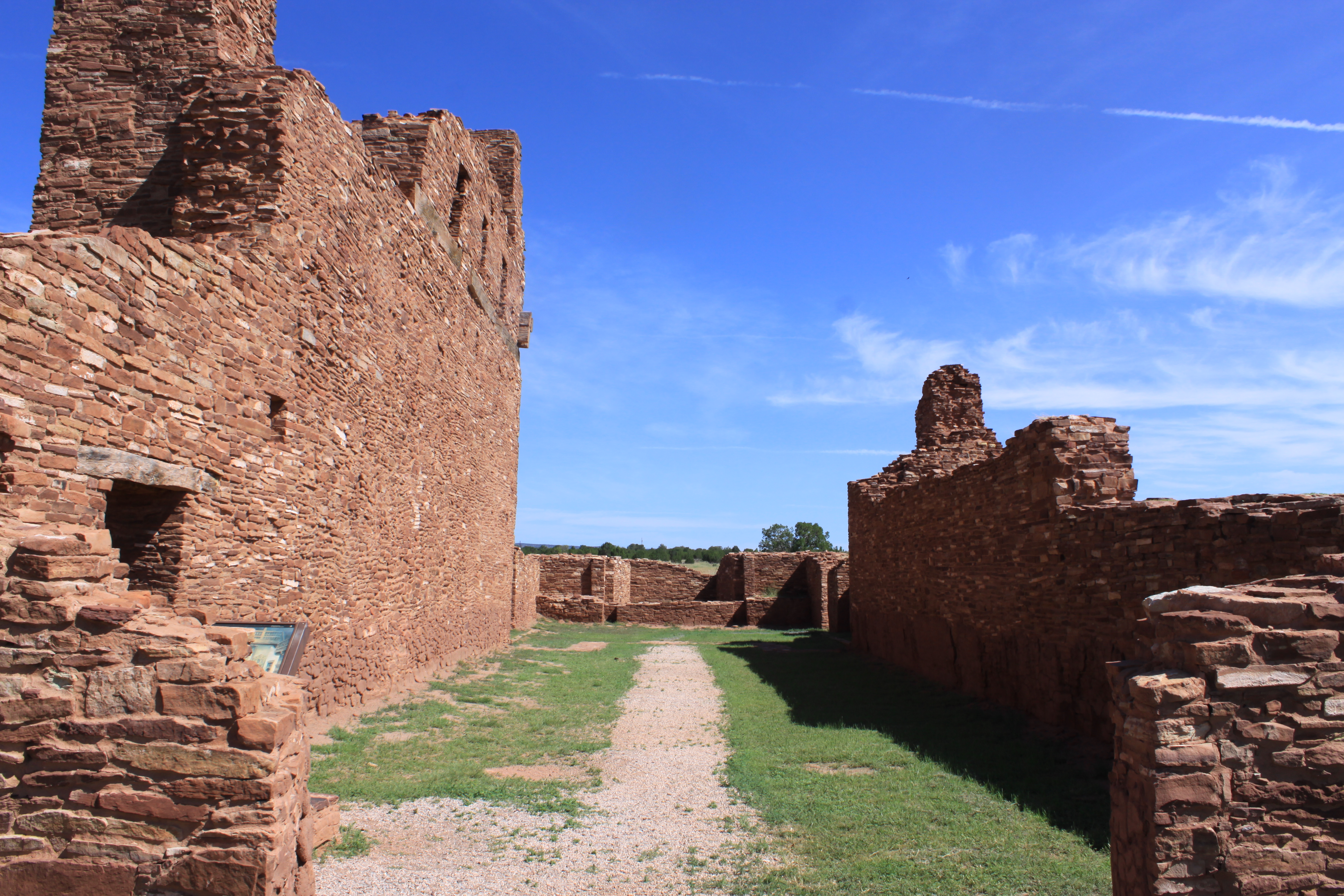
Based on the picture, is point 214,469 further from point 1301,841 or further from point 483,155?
point 483,155

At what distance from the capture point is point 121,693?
3570 mm

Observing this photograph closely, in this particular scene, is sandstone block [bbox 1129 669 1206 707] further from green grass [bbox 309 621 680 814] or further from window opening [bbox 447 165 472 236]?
window opening [bbox 447 165 472 236]

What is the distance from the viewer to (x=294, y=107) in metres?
8.27

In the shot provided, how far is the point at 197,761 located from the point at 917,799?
5248 mm

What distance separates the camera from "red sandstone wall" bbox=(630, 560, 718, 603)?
116 ft

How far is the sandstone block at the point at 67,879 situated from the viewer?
344cm

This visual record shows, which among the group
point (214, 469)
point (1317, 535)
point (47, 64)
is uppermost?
point (47, 64)

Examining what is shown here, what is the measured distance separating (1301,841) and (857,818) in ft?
9.79

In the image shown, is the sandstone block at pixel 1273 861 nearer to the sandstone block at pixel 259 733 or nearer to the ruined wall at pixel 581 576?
the sandstone block at pixel 259 733

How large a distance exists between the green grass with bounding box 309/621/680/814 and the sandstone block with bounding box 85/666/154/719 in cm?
335

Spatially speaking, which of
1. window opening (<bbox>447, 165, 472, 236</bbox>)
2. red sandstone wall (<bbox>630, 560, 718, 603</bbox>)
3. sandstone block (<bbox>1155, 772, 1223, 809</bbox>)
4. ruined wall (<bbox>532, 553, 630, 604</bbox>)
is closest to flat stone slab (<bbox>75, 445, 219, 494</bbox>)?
sandstone block (<bbox>1155, 772, 1223, 809</bbox>)

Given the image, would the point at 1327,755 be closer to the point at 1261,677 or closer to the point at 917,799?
the point at 1261,677

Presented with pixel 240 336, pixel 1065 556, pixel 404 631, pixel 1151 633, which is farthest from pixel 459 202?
pixel 1151 633

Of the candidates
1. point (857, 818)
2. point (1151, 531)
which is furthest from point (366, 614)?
point (1151, 531)
